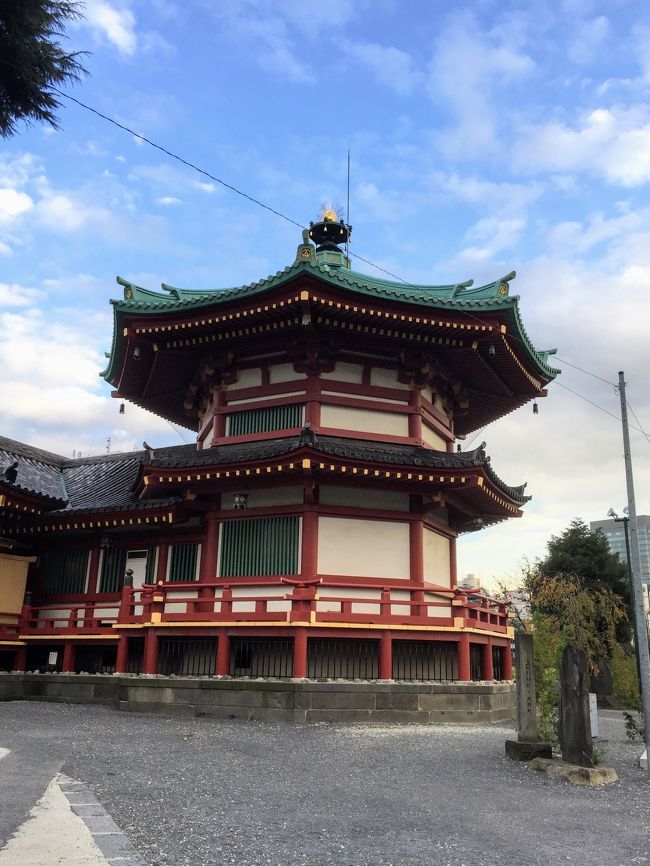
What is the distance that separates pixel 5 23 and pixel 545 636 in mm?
A: 12862

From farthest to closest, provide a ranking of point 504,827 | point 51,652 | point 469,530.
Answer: point 469,530 → point 51,652 → point 504,827

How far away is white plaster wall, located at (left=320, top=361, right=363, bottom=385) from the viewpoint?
65.5 ft

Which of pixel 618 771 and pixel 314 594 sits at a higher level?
pixel 314 594

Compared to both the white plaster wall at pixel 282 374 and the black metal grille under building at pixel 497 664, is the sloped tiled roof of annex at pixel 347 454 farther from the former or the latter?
the black metal grille under building at pixel 497 664

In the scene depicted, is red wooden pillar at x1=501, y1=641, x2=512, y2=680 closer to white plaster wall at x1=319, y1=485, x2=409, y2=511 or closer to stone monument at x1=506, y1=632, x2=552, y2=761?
white plaster wall at x1=319, y1=485, x2=409, y2=511

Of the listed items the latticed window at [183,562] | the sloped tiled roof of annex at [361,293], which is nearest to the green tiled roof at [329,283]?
the sloped tiled roof of annex at [361,293]

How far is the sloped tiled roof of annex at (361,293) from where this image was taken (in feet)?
57.5

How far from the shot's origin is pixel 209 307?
61.6 feet

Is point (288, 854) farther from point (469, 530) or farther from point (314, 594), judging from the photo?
point (469, 530)

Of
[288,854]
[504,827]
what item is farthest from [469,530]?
[288,854]

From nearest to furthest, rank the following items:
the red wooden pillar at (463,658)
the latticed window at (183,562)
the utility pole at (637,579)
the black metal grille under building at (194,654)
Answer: the utility pole at (637,579) < the red wooden pillar at (463,658) < the black metal grille under building at (194,654) < the latticed window at (183,562)

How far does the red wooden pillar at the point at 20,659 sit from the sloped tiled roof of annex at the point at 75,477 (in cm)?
421

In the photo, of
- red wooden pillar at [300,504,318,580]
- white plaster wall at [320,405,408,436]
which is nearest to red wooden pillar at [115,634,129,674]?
red wooden pillar at [300,504,318,580]

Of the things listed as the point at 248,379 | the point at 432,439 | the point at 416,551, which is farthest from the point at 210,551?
the point at 432,439
